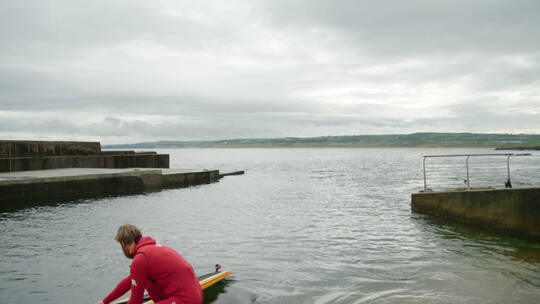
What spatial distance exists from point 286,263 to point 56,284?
17.7ft

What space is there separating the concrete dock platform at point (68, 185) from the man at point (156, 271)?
16.4 m

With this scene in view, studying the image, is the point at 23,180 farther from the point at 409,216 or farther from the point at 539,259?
the point at 539,259

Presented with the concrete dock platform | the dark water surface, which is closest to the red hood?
the dark water surface

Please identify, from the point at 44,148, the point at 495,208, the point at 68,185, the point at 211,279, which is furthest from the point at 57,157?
the point at 495,208

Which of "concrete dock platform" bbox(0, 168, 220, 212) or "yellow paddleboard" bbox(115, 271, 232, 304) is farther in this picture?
"concrete dock platform" bbox(0, 168, 220, 212)

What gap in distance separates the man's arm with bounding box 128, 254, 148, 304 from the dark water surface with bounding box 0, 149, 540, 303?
132 inches

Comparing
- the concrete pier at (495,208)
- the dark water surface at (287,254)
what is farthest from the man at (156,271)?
the concrete pier at (495,208)

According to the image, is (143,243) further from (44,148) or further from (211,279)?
(44,148)

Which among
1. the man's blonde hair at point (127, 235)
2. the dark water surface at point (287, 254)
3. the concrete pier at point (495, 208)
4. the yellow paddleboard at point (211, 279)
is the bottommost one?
the dark water surface at point (287, 254)

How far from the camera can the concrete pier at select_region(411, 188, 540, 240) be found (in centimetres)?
1253

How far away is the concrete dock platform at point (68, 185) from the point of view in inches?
739

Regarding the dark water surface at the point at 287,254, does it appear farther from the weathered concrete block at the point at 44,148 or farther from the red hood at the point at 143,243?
the weathered concrete block at the point at 44,148

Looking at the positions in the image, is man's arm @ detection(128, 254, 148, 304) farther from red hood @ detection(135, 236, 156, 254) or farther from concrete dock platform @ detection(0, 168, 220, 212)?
concrete dock platform @ detection(0, 168, 220, 212)

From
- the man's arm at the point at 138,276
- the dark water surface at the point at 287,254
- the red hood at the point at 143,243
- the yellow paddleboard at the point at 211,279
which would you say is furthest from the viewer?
the dark water surface at the point at 287,254
